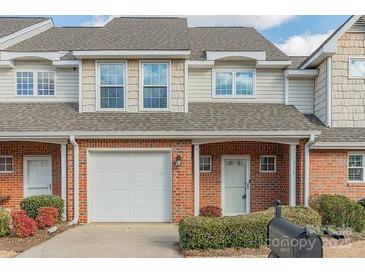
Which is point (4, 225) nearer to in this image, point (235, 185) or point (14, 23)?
point (235, 185)

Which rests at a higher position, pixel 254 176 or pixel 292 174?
pixel 292 174

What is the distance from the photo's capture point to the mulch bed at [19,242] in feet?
26.9

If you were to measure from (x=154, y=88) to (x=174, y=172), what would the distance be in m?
3.00

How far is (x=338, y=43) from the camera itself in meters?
13.3

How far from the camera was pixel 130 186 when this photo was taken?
39.1 ft

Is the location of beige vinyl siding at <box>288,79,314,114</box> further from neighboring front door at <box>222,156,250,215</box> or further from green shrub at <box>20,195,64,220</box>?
green shrub at <box>20,195,64,220</box>

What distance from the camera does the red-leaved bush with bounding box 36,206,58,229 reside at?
10273 mm

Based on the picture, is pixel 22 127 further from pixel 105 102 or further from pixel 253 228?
pixel 253 228

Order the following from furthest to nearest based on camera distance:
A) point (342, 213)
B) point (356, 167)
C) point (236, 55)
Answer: point (236, 55)
point (356, 167)
point (342, 213)

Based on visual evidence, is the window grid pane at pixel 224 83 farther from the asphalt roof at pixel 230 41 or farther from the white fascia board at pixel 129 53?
the white fascia board at pixel 129 53

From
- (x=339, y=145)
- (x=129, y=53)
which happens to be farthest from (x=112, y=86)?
(x=339, y=145)
